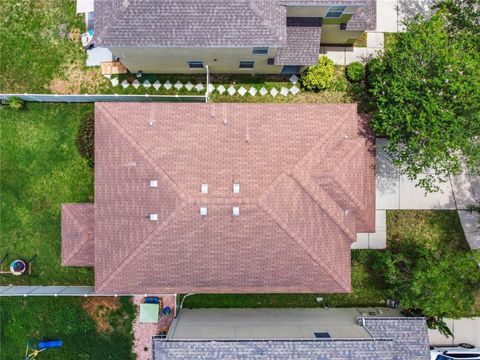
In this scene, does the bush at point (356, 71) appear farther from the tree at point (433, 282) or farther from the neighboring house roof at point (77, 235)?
the neighboring house roof at point (77, 235)

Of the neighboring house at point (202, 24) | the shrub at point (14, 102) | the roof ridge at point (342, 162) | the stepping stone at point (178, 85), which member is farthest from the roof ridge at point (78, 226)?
the roof ridge at point (342, 162)

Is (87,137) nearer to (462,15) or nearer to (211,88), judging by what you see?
(211,88)

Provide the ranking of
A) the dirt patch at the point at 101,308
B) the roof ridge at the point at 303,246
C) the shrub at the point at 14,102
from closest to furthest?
1. the roof ridge at the point at 303,246
2. the shrub at the point at 14,102
3. the dirt patch at the point at 101,308

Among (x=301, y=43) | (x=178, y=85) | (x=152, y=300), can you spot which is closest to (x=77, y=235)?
(x=152, y=300)

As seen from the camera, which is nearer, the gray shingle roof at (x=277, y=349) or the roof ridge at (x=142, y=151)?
the roof ridge at (x=142, y=151)

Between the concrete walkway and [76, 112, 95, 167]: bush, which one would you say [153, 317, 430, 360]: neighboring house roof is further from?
[76, 112, 95, 167]: bush

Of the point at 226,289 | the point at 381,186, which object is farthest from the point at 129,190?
the point at 381,186
